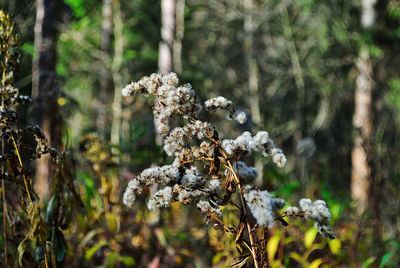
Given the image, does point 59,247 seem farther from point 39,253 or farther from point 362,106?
point 362,106

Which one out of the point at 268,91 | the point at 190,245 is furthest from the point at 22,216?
the point at 268,91

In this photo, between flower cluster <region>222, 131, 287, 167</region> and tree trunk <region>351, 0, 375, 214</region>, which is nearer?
flower cluster <region>222, 131, 287, 167</region>

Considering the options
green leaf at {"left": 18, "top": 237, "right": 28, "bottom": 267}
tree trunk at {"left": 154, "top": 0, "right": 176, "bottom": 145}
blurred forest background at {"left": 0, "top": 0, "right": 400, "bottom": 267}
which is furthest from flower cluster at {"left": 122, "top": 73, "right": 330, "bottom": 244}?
tree trunk at {"left": 154, "top": 0, "right": 176, "bottom": 145}

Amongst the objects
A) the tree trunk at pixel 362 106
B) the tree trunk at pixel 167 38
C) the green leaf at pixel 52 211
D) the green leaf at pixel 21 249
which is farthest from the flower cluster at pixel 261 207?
the tree trunk at pixel 362 106

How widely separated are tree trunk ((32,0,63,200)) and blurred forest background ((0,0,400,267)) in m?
0.01

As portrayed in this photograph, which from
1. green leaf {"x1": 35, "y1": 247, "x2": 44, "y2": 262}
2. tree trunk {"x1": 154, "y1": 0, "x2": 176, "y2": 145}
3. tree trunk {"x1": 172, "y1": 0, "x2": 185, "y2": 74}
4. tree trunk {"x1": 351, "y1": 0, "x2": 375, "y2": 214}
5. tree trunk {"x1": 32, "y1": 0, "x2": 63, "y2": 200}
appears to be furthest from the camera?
tree trunk {"x1": 351, "y1": 0, "x2": 375, "y2": 214}

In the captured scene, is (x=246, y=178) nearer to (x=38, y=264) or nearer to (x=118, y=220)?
(x=38, y=264)

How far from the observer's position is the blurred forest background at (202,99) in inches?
123

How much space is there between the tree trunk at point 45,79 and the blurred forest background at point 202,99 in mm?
15

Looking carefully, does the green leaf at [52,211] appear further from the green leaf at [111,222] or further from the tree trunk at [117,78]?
the tree trunk at [117,78]

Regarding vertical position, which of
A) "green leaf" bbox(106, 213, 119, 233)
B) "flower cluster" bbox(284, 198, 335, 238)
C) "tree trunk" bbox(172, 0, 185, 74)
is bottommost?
"flower cluster" bbox(284, 198, 335, 238)

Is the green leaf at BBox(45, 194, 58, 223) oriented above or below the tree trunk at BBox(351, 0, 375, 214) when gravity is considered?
below

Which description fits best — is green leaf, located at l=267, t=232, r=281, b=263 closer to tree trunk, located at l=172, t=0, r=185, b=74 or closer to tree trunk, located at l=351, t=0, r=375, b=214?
tree trunk, located at l=172, t=0, r=185, b=74

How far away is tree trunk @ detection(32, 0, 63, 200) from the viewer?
355 cm
